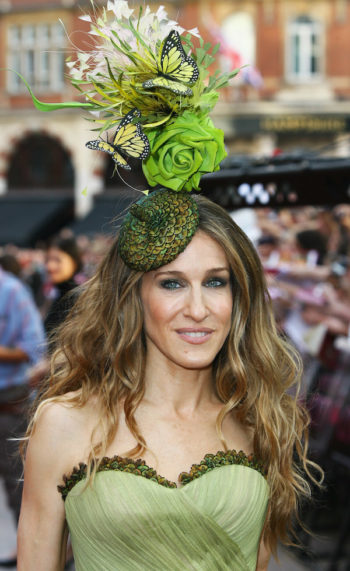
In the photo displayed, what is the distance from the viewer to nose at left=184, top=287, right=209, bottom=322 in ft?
7.05

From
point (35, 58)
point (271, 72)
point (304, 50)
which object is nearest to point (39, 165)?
point (35, 58)

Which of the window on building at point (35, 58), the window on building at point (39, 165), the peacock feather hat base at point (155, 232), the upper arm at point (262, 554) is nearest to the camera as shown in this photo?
the peacock feather hat base at point (155, 232)

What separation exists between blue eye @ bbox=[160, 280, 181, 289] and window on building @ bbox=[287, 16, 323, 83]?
56.7 ft

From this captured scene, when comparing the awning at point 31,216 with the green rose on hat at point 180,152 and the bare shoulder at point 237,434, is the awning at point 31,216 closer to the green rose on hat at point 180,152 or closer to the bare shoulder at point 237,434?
the bare shoulder at point 237,434

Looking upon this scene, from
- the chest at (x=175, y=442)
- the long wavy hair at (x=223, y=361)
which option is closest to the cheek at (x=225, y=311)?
the long wavy hair at (x=223, y=361)

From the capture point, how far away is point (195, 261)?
2215 millimetres

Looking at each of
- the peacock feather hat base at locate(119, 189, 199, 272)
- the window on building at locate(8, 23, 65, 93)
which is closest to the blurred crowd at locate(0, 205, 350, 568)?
the peacock feather hat base at locate(119, 189, 199, 272)

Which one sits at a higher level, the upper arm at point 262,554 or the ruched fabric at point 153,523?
the ruched fabric at point 153,523

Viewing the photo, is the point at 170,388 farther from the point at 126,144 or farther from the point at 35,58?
the point at 35,58

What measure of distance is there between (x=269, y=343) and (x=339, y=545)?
7.96 ft

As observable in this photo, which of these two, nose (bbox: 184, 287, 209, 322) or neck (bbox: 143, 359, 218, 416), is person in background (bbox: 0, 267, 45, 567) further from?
nose (bbox: 184, 287, 209, 322)

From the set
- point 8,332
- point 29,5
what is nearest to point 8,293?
point 8,332

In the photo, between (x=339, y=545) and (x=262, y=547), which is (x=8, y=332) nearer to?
(x=339, y=545)

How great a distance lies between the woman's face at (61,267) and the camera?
18.7 feet
